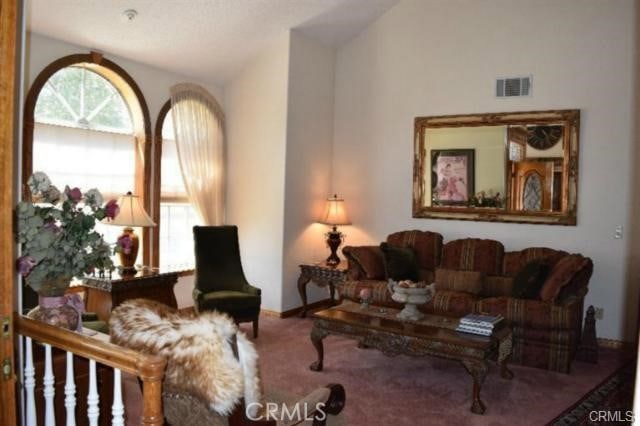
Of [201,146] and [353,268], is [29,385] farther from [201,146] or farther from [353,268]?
[201,146]

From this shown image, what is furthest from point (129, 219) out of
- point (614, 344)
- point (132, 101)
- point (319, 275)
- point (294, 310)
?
point (614, 344)

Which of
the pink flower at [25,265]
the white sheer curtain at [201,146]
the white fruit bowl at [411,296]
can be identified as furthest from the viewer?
the white sheer curtain at [201,146]

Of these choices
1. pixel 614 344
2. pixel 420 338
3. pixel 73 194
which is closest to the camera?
pixel 73 194

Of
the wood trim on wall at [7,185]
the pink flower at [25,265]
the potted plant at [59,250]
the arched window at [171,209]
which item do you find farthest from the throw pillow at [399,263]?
the wood trim on wall at [7,185]

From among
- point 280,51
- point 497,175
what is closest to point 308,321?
point 497,175

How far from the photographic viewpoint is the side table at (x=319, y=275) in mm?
5652

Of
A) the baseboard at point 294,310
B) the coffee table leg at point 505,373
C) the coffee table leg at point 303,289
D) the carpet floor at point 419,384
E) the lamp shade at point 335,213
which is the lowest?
the carpet floor at point 419,384

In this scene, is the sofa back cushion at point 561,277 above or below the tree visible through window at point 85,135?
below

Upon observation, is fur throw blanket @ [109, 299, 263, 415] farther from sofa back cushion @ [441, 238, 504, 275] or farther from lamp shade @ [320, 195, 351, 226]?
lamp shade @ [320, 195, 351, 226]

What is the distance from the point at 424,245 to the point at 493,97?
1759 mm

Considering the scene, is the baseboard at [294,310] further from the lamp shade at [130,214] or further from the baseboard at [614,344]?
the baseboard at [614,344]

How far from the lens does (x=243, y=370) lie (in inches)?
68.1

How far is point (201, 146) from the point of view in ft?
19.8

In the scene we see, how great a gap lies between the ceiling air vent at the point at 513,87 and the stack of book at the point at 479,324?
8.79 ft
